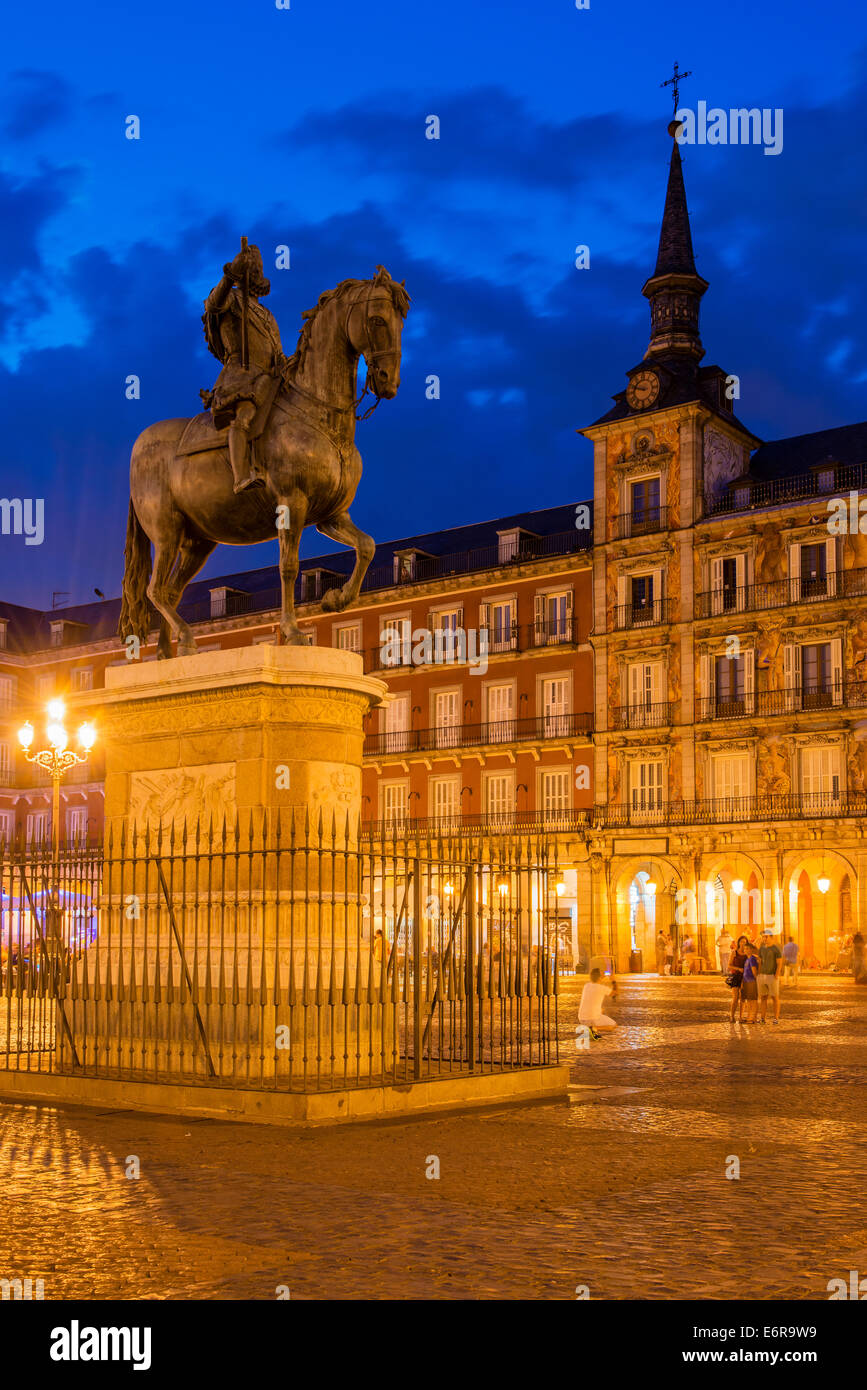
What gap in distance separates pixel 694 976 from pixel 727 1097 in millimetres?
29677

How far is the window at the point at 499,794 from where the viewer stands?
47.7m

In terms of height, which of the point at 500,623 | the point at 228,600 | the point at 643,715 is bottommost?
the point at 643,715

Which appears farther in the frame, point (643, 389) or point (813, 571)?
point (643, 389)

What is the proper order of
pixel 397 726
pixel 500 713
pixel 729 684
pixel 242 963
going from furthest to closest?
pixel 397 726
pixel 500 713
pixel 729 684
pixel 242 963

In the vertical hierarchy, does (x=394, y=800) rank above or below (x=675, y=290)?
below

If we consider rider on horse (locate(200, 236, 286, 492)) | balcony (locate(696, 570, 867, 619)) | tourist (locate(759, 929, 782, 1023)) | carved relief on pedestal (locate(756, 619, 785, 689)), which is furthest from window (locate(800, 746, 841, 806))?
rider on horse (locate(200, 236, 286, 492))

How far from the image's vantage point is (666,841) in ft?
142

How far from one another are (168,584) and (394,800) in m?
39.4

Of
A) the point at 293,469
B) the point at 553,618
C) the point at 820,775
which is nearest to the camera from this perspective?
the point at 293,469

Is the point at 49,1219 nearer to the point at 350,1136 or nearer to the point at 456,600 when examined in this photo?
the point at 350,1136

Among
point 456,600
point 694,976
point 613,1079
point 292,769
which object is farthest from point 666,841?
point 292,769

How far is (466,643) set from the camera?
1933 inches

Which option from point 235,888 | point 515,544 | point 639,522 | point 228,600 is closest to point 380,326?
point 235,888

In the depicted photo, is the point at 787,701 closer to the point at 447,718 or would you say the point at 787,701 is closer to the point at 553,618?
the point at 553,618
